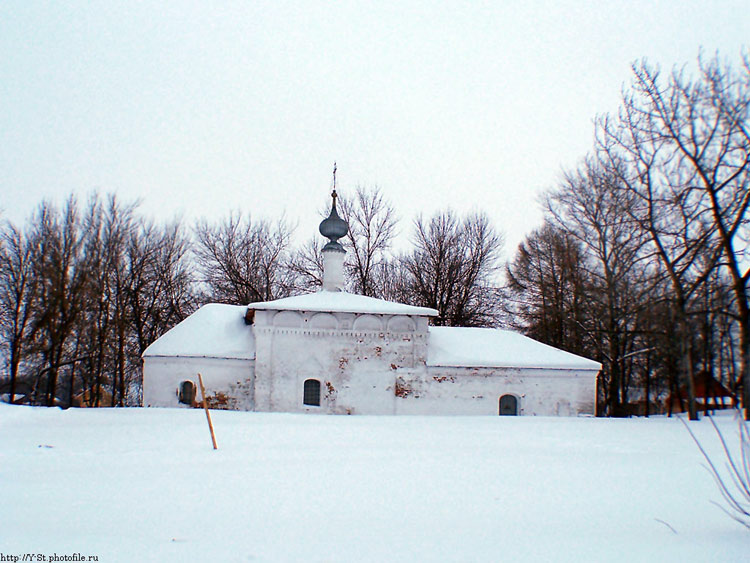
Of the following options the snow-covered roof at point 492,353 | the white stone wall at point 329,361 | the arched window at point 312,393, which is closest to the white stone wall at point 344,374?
the white stone wall at point 329,361

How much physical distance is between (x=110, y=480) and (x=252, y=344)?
40.9ft

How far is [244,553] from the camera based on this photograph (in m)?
3.79

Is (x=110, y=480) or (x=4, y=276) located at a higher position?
(x=4, y=276)

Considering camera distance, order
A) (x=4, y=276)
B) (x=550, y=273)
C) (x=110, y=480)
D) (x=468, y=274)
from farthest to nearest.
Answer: (x=468, y=274), (x=550, y=273), (x=4, y=276), (x=110, y=480)

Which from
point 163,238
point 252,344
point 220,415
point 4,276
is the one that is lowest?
point 220,415

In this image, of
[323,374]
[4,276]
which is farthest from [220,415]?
[4,276]

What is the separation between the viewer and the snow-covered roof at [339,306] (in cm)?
1719

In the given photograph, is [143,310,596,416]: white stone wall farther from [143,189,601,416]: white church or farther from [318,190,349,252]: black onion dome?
[318,190,349,252]: black onion dome

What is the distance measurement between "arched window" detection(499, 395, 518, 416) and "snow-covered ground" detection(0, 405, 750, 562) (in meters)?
8.70

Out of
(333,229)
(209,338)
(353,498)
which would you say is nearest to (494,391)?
(333,229)

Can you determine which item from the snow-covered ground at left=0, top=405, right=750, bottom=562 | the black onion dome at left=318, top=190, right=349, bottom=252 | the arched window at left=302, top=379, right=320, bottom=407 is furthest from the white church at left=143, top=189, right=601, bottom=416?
the snow-covered ground at left=0, top=405, right=750, bottom=562

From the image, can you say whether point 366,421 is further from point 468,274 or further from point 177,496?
point 468,274

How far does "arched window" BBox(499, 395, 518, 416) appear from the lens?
17.9 metres

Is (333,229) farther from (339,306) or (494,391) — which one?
(494,391)
